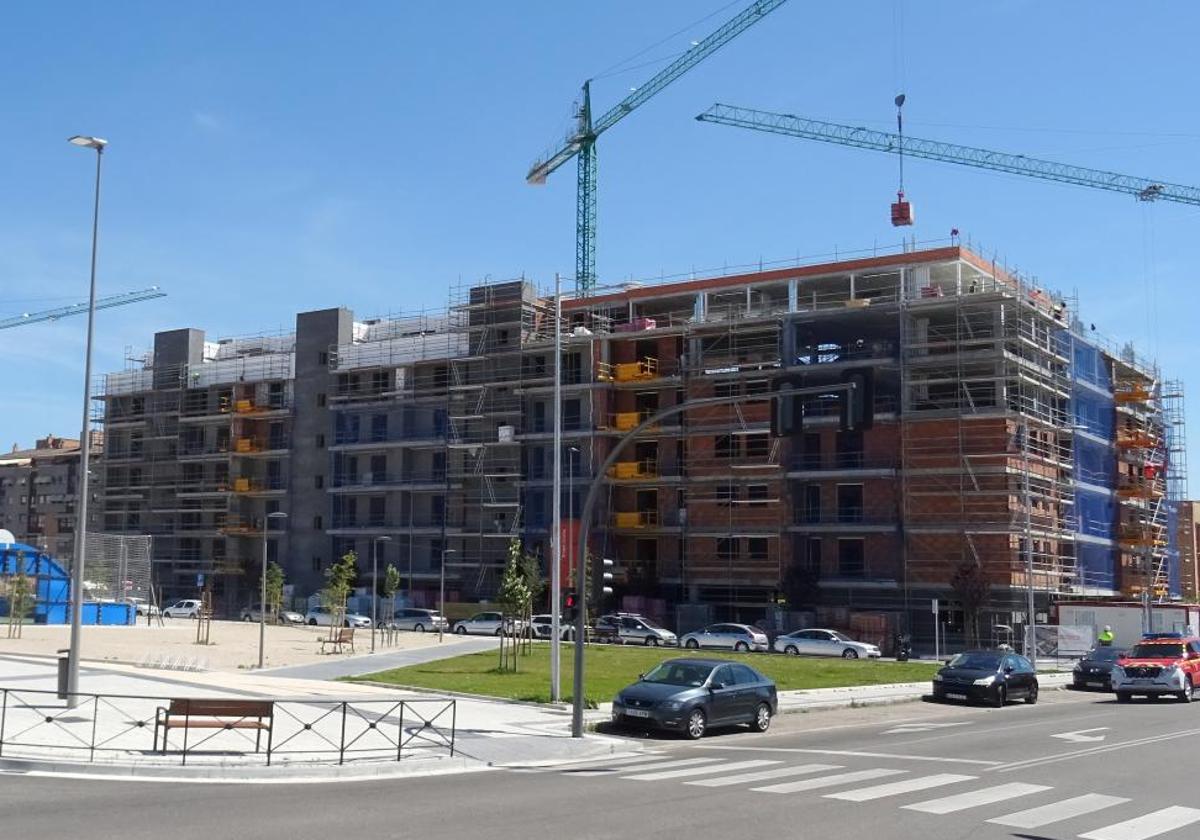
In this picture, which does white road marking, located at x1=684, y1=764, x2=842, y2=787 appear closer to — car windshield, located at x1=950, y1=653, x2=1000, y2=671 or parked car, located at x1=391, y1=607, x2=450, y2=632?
car windshield, located at x1=950, y1=653, x2=1000, y2=671

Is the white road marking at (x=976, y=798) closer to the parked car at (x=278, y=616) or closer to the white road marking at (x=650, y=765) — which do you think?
the white road marking at (x=650, y=765)

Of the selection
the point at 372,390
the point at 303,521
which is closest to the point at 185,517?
the point at 303,521

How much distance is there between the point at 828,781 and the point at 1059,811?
3.66 meters

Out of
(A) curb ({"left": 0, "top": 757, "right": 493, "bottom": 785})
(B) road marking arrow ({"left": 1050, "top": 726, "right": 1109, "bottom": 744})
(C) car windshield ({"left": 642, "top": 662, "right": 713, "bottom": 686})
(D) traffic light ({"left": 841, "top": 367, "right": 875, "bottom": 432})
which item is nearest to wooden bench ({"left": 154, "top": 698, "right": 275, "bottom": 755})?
(A) curb ({"left": 0, "top": 757, "right": 493, "bottom": 785})

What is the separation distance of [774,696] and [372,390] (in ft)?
217

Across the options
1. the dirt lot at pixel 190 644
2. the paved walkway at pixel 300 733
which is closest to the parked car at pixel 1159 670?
the paved walkway at pixel 300 733

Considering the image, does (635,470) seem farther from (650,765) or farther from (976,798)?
(976,798)

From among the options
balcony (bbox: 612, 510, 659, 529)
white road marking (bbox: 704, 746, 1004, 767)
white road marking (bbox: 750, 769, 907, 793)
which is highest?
balcony (bbox: 612, 510, 659, 529)

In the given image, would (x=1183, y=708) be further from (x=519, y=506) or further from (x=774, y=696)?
(x=519, y=506)

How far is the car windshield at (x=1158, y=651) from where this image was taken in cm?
3721

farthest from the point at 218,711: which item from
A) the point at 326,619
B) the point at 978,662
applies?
the point at 326,619

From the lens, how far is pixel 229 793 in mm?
15703

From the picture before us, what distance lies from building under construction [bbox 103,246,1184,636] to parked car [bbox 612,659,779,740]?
91.6 feet

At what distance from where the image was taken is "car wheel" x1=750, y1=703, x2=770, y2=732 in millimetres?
25719
